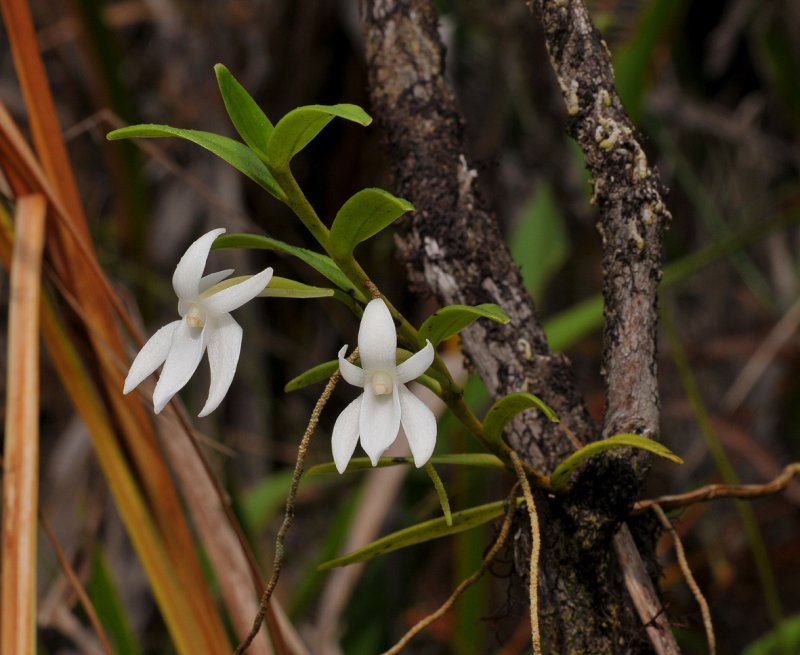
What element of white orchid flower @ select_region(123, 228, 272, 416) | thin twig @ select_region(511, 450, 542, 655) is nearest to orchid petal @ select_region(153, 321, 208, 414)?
white orchid flower @ select_region(123, 228, 272, 416)

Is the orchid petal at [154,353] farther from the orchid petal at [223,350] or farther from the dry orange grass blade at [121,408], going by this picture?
the dry orange grass blade at [121,408]

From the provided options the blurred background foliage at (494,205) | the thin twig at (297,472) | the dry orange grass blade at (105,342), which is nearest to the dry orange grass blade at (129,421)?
the dry orange grass blade at (105,342)

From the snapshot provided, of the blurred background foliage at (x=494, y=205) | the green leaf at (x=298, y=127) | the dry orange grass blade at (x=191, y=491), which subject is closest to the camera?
the green leaf at (x=298, y=127)

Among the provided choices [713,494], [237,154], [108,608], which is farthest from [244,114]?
[108,608]

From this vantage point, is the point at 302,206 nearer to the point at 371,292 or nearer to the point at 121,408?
the point at 371,292

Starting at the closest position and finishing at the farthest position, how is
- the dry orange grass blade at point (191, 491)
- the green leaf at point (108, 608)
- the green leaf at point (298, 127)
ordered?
the green leaf at point (298, 127)
the dry orange grass blade at point (191, 491)
the green leaf at point (108, 608)

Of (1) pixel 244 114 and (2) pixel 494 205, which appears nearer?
(1) pixel 244 114
